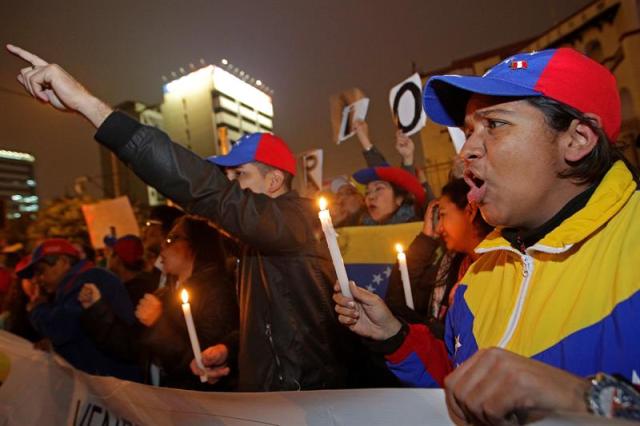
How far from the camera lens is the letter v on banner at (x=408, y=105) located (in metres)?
4.43

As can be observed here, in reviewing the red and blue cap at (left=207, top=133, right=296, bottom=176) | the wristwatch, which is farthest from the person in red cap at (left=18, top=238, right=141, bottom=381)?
the wristwatch

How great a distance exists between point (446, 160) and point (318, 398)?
40827mm

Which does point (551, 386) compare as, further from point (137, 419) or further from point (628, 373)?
point (137, 419)

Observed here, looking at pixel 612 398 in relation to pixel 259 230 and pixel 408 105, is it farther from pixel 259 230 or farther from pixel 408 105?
pixel 408 105

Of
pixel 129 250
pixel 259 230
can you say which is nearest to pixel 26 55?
pixel 259 230

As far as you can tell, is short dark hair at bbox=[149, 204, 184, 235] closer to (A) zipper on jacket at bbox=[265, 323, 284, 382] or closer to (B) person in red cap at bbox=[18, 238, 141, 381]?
(B) person in red cap at bbox=[18, 238, 141, 381]

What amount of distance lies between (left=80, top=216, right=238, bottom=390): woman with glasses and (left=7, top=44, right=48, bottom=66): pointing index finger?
5.24 feet

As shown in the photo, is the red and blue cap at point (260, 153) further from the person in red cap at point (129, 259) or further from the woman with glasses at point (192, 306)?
the person in red cap at point (129, 259)

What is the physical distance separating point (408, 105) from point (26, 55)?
3557 mm

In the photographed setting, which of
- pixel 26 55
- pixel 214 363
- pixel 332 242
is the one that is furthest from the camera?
pixel 214 363

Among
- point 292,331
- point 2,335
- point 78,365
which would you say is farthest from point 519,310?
point 78,365

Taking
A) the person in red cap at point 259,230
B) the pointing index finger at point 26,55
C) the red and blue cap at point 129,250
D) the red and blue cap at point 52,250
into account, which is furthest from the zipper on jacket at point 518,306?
the red and blue cap at point 129,250

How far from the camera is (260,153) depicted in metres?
2.47

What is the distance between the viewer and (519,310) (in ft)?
4.06
